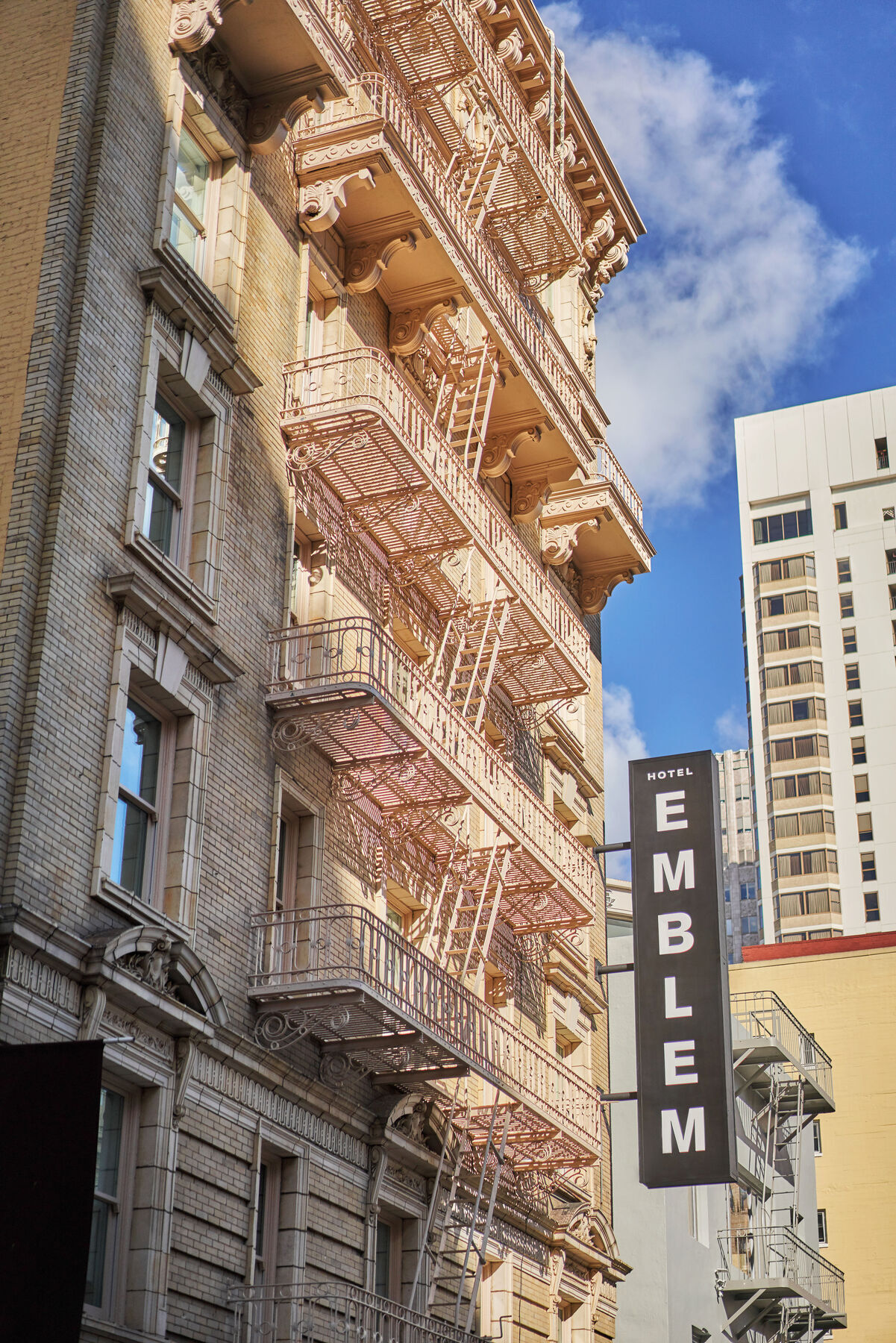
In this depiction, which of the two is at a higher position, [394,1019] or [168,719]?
[168,719]

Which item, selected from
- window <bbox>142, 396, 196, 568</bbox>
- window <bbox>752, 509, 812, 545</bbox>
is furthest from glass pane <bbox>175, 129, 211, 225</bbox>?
window <bbox>752, 509, 812, 545</bbox>

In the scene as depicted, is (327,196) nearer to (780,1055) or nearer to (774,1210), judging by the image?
(780,1055)

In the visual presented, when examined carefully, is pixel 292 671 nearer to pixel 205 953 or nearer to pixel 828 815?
pixel 205 953

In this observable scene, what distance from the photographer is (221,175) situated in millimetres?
22328

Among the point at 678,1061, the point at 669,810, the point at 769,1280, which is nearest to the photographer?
the point at 678,1061

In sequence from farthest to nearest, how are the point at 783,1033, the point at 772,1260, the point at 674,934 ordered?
the point at 783,1033, the point at 772,1260, the point at 674,934

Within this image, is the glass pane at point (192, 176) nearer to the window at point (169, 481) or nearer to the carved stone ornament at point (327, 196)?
the carved stone ornament at point (327, 196)

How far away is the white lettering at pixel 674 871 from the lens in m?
26.3

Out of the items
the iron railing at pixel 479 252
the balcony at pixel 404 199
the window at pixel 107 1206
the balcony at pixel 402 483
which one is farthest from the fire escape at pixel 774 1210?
the window at pixel 107 1206

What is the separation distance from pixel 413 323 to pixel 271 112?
511 cm

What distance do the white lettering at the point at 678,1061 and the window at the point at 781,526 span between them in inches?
3713

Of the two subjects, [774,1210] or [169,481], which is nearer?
[169,481]

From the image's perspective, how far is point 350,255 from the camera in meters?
25.6

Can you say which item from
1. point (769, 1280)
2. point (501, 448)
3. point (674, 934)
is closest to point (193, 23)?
point (501, 448)
